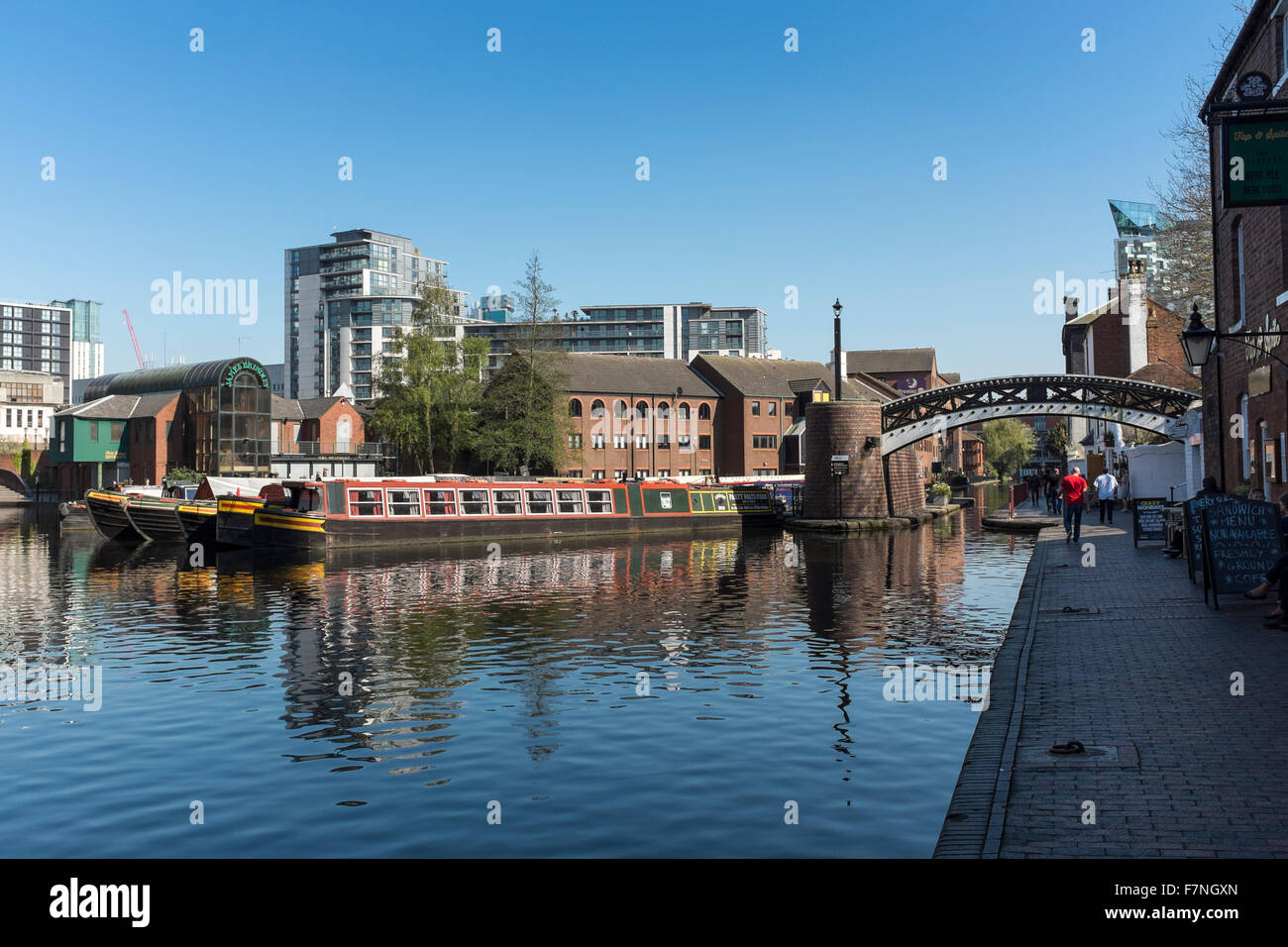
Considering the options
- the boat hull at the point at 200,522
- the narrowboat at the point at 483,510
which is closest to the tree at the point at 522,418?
the narrowboat at the point at 483,510

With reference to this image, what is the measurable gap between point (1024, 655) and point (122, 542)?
35518mm

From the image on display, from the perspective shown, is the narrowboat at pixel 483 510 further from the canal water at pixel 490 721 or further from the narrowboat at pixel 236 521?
the canal water at pixel 490 721

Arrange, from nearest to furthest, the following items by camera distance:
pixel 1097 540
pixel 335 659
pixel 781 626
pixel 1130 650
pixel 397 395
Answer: pixel 1130 650, pixel 335 659, pixel 781 626, pixel 1097 540, pixel 397 395

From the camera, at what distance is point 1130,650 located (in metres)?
11.0

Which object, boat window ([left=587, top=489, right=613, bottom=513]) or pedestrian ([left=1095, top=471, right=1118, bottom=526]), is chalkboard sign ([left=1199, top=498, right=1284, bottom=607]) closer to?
pedestrian ([left=1095, top=471, right=1118, bottom=526])

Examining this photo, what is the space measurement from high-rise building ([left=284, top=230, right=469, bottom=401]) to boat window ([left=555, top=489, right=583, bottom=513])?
292 ft

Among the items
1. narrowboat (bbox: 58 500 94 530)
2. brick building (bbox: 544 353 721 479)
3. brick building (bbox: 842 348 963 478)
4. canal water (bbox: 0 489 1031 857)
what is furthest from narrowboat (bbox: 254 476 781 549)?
brick building (bbox: 842 348 963 478)

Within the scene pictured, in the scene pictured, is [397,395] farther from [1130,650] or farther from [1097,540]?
[1130,650]

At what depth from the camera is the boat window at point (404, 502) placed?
114 ft

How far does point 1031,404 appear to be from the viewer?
43.3 m

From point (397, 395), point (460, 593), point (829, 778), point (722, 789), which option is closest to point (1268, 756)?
point (829, 778)

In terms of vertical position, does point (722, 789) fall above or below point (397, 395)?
below

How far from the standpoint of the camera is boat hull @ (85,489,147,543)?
3794cm
